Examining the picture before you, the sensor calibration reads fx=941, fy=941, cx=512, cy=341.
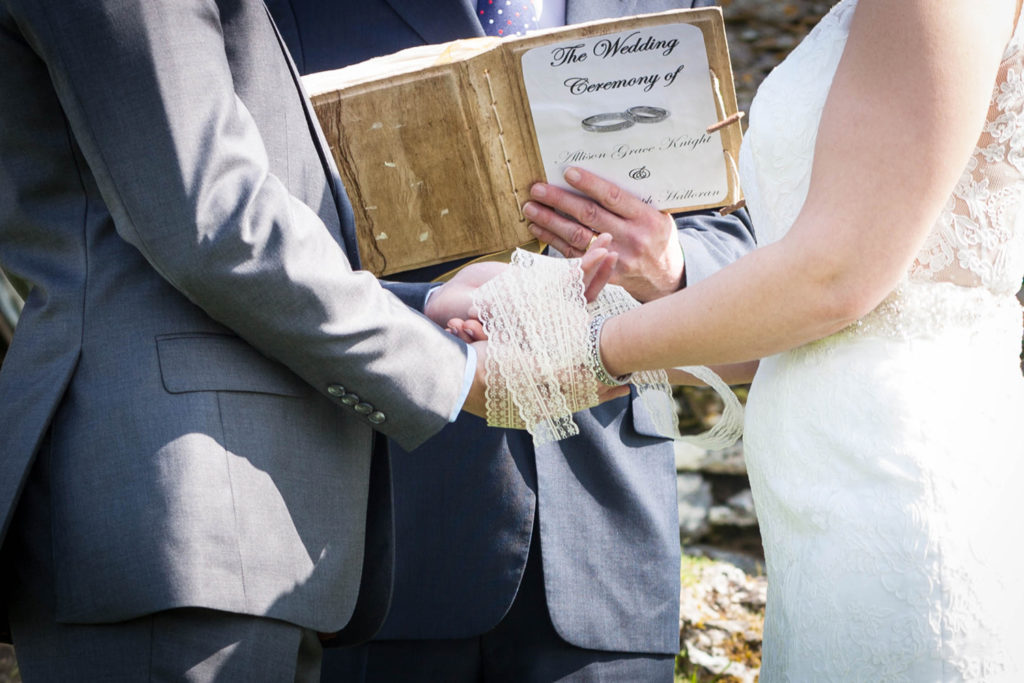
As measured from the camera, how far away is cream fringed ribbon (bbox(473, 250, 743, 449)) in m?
1.44

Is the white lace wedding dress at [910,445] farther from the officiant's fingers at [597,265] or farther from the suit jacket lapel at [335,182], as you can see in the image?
the suit jacket lapel at [335,182]

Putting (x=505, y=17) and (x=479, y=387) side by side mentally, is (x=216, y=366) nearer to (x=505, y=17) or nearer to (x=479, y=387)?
(x=479, y=387)

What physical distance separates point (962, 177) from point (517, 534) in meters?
0.94

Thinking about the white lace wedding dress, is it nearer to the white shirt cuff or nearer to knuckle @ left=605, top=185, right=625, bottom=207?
knuckle @ left=605, top=185, right=625, bottom=207

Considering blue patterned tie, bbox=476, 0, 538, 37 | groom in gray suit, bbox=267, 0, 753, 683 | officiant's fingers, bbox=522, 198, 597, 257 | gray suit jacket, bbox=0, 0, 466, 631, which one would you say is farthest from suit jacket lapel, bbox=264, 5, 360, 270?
blue patterned tie, bbox=476, 0, 538, 37

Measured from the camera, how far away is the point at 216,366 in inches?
45.2

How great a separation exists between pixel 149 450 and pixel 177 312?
17 cm

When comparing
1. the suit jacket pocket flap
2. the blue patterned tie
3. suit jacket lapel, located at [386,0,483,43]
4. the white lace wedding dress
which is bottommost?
the white lace wedding dress

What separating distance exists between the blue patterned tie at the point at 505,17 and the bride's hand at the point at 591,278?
53 centimetres

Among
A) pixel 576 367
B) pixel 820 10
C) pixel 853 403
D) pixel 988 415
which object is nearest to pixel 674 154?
pixel 576 367

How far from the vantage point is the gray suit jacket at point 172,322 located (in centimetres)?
106

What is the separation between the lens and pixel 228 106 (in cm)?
112

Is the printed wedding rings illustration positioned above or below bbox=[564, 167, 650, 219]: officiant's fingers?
above

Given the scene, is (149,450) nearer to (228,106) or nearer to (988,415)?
(228,106)
